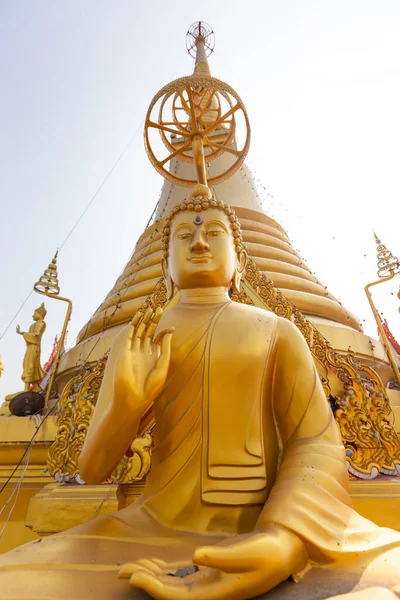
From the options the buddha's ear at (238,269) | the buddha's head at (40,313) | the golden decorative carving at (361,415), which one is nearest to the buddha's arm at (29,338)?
the buddha's head at (40,313)

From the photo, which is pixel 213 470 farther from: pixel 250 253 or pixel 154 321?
pixel 250 253

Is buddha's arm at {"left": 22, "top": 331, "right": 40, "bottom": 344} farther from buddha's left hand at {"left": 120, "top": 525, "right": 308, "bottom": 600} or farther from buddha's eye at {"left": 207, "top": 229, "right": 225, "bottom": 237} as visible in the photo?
buddha's left hand at {"left": 120, "top": 525, "right": 308, "bottom": 600}

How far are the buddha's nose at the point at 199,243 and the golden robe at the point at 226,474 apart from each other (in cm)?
28

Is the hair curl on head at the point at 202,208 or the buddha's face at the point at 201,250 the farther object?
the hair curl on head at the point at 202,208

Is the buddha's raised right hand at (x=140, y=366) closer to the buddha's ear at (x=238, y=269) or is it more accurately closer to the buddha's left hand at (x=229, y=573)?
the buddha's left hand at (x=229, y=573)

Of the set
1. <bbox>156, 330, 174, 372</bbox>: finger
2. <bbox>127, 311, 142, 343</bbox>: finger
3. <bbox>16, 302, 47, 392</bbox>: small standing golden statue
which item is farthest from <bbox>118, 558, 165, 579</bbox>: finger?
<bbox>16, 302, 47, 392</bbox>: small standing golden statue

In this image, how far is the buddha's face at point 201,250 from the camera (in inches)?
78.9

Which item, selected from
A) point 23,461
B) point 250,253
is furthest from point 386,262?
point 23,461

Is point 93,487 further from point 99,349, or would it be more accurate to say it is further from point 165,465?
point 99,349

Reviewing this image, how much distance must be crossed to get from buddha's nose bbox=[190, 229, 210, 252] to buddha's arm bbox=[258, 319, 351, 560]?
0.50m

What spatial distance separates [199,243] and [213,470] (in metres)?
1.00

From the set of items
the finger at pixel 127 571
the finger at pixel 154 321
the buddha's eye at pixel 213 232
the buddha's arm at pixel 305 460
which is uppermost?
the buddha's eye at pixel 213 232

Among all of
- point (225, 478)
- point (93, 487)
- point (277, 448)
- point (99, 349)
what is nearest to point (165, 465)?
point (225, 478)

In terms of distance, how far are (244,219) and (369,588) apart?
231 inches
